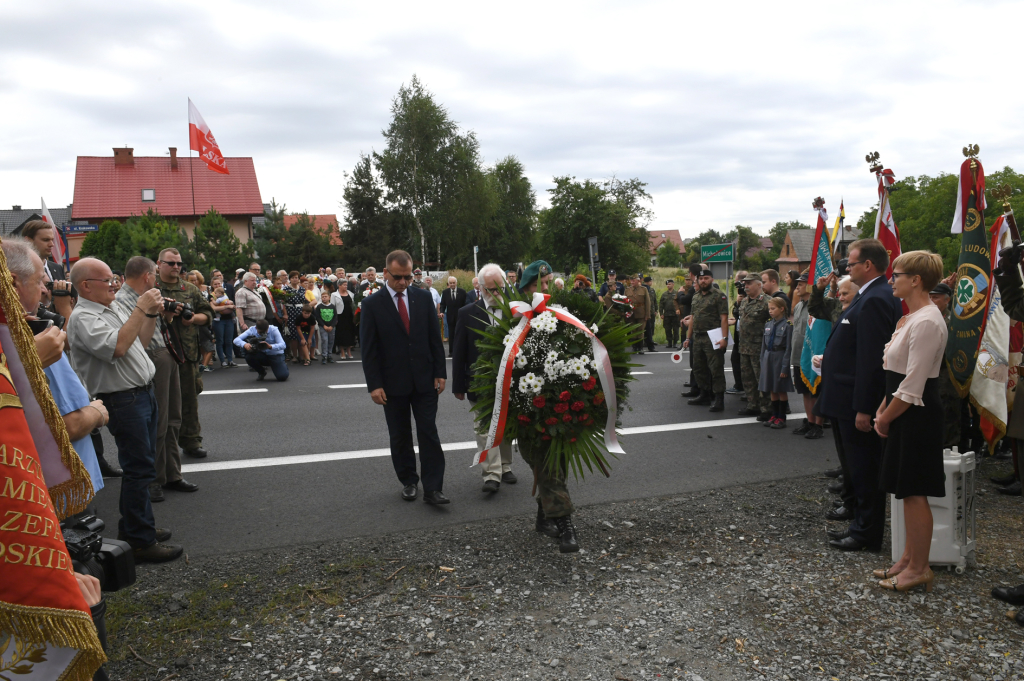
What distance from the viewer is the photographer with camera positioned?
4.52 meters

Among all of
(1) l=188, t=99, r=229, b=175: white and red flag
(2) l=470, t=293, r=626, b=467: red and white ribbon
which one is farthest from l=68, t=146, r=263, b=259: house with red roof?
(2) l=470, t=293, r=626, b=467: red and white ribbon

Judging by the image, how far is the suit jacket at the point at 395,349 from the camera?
229 inches

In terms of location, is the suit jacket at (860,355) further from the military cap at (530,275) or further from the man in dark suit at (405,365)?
the man in dark suit at (405,365)

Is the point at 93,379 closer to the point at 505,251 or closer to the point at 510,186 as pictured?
the point at 505,251

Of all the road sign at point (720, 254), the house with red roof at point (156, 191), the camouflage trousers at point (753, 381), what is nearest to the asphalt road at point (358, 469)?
the camouflage trousers at point (753, 381)

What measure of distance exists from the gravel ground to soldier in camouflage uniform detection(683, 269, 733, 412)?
4762 millimetres

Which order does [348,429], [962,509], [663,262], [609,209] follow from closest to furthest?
[962,509], [348,429], [609,209], [663,262]

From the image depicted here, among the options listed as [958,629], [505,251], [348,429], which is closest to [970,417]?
A: [958,629]

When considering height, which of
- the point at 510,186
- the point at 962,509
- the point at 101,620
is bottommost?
the point at 962,509

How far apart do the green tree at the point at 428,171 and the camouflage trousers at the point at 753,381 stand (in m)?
38.8

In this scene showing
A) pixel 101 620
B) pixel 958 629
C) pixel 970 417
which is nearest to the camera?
pixel 101 620

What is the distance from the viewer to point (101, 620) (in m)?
2.09

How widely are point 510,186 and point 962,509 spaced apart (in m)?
68.3

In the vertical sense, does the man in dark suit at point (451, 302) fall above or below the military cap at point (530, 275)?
below
